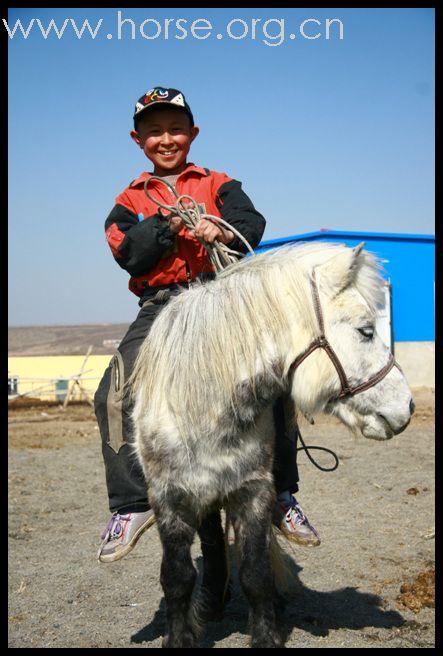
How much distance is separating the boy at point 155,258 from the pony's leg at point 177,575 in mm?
506

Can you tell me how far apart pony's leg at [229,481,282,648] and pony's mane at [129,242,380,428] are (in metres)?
0.50

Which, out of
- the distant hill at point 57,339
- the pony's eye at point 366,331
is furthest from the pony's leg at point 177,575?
the distant hill at point 57,339

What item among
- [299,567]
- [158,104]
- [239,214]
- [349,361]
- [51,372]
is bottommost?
[299,567]

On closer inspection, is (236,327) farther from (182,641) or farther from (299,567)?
(299,567)

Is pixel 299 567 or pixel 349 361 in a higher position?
pixel 349 361

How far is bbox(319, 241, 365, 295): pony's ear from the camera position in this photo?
2918mm

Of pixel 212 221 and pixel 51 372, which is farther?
pixel 51 372

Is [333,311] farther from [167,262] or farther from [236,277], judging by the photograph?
[167,262]

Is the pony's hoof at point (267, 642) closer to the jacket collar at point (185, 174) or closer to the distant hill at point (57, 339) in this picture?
the jacket collar at point (185, 174)

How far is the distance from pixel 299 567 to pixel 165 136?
3.35 m

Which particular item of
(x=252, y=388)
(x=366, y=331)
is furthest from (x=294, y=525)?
(x=366, y=331)

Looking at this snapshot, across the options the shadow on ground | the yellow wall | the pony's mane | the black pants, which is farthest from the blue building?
the pony's mane

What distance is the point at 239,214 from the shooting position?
12.2 feet

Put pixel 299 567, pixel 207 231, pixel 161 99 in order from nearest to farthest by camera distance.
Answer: pixel 207 231, pixel 161 99, pixel 299 567
